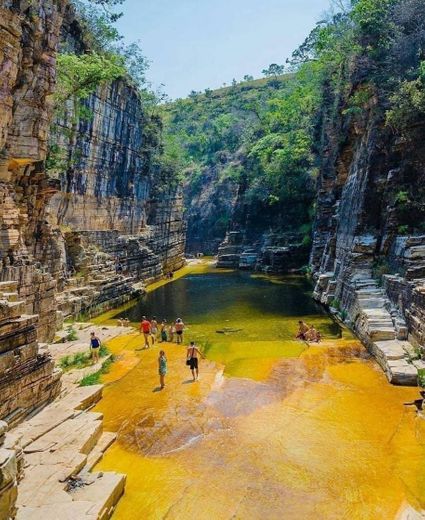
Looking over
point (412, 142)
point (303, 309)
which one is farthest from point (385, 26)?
point (303, 309)

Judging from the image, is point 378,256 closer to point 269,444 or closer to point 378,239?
point 378,239

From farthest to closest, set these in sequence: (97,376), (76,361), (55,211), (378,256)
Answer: (55,211)
(378,256)
(76,361)
(97,376)

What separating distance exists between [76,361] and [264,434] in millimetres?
8647

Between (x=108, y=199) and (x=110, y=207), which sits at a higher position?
(x=108, y=199)

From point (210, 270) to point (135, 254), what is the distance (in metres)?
16.2

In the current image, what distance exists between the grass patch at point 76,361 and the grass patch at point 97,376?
667 millimetres

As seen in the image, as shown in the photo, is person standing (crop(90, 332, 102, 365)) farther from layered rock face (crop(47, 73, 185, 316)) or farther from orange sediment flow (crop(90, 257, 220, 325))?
orange sediment flow (crop(90, 257, 220, 325))

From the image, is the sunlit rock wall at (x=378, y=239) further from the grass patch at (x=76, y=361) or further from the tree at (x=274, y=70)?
the tree at (x=274, y=70)

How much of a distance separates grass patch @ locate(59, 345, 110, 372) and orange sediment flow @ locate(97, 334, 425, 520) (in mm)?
1528

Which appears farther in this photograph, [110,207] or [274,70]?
[274,70]

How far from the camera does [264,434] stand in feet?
35.5

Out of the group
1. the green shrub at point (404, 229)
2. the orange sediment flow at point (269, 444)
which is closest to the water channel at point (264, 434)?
the orange sediment flow at point (269, 444)

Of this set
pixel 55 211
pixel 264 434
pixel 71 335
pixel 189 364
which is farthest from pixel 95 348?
pixel 55 211

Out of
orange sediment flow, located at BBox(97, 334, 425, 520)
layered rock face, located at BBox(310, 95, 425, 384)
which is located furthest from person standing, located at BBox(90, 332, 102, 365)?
layered rock face, located at BBox(310, 95, 425, 384)
